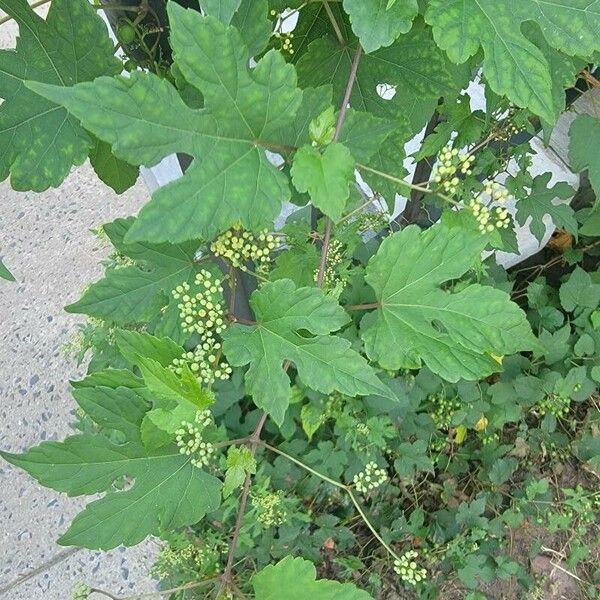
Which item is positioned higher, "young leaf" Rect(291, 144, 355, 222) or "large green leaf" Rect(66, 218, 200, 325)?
"young leaf" Rect(291, 144, 355, 222)

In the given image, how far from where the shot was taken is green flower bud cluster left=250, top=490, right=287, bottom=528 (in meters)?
1.32

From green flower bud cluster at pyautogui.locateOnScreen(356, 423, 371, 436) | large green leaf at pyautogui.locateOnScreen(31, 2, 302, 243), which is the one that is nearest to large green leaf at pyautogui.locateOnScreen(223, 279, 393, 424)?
large green leaf at pyautogui.locateOnScreen(31, 2, 302, 243)

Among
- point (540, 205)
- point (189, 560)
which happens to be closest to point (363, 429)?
point (189, 560)

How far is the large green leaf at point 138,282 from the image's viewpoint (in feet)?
3.25

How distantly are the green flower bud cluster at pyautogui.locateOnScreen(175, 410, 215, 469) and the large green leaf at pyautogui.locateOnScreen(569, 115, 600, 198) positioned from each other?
87 cm

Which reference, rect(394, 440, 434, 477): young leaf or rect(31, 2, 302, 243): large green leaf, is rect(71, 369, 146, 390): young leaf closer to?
rect(31, 2, 302, 243): large green leaf

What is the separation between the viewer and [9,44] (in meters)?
2.57

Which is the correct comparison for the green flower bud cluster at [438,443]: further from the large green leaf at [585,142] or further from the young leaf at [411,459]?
the large green leaf at [585,142]

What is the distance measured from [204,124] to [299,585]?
0.59 m

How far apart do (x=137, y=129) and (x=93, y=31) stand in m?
0.24

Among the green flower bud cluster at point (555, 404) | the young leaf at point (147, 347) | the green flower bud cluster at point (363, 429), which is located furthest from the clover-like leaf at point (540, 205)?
the young leaf at point (147, 347)

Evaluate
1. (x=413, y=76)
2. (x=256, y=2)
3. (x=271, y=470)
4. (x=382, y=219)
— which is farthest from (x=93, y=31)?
(x=271, y=470)

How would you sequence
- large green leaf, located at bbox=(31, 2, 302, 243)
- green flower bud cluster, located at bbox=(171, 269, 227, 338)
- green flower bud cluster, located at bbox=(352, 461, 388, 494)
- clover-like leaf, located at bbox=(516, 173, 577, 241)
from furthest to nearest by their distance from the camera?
clover-like leaf, located at bbox=(516, 173, 577, 241), green flower bud cluster, located at bbox=(352, 461, 388, 494), green flower bud cluster, located at bbox=(171, 269, 227, 338), large green leaf, located at bbox=(31, 2, 302, 243)

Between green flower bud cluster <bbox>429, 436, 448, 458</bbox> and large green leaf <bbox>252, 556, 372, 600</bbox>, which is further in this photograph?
green flower bud cluster <bbox>429, 436, 448, 458</bbox>
